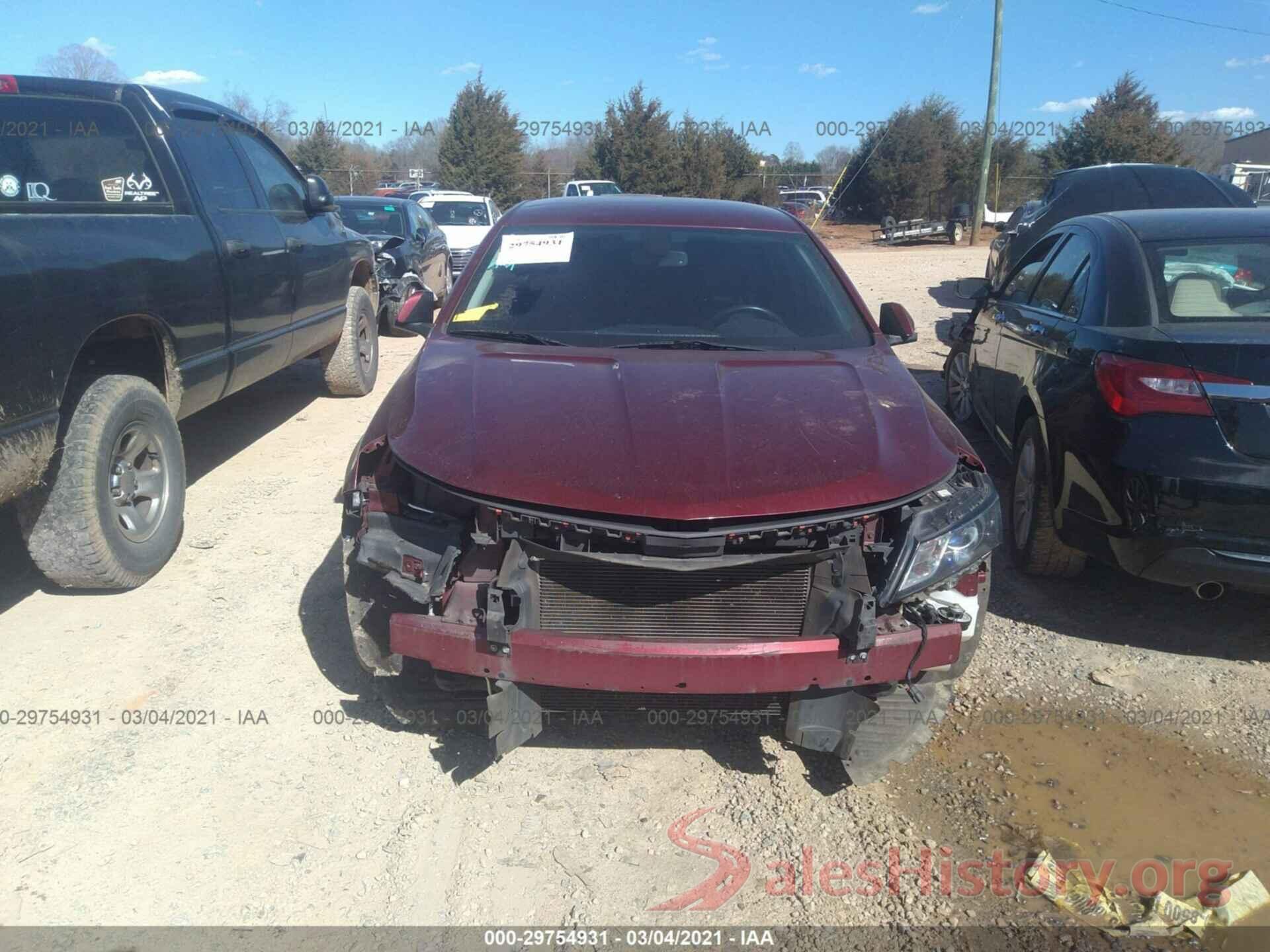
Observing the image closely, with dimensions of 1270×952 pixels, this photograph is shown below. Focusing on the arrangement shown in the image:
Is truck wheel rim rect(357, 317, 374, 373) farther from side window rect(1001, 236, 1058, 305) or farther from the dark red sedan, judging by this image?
side window rect(1001, 236, 1058, 305)

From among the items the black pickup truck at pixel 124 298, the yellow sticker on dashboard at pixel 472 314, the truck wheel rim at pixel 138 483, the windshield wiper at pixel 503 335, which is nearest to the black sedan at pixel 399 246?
the black pickup truck at pixel 124 298

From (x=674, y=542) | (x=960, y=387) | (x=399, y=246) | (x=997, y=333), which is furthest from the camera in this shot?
(x=399, y=246)

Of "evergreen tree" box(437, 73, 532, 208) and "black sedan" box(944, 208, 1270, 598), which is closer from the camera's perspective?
"black sedan" box(944, 208, 1270, 598)

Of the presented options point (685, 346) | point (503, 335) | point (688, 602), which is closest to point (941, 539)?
point (688, 602)

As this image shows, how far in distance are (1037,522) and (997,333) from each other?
5.23ft

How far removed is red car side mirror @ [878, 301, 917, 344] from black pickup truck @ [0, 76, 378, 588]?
3.18 meters

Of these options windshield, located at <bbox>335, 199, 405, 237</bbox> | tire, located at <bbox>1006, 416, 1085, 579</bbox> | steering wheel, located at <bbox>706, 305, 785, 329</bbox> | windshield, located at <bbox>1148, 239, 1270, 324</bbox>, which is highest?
windshield, located at <bbox>335, 199, 405, 237</bbox>

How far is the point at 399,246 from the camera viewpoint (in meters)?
10.6

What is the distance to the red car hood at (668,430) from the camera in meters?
2.46

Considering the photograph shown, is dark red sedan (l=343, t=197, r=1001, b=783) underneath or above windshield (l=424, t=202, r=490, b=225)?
underneath

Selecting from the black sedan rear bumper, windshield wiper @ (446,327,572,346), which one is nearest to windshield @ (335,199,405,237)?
windshield wiper @ (446,327,572,346)

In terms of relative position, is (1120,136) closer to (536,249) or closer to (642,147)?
(642,147)

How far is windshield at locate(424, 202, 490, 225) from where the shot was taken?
56.1ft

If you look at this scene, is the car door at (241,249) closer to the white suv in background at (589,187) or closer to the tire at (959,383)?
the tire at (959,383)
